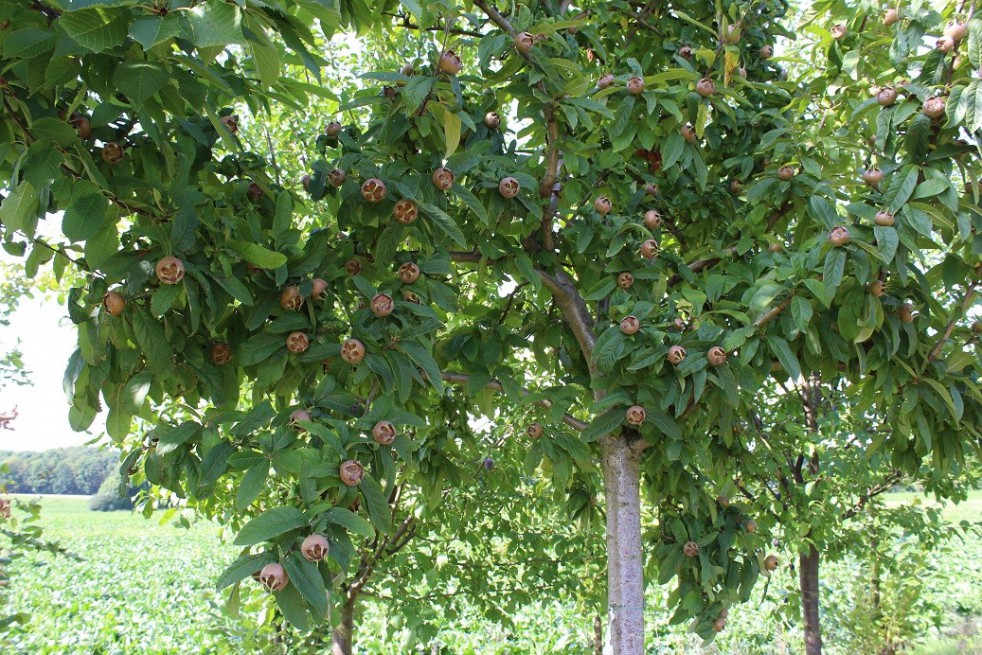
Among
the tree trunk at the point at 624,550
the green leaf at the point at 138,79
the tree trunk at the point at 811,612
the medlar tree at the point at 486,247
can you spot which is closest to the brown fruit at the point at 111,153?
the medlar tree at the point at 486,247

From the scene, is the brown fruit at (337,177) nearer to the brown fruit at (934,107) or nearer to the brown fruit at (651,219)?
the brown fruit at (651,219)

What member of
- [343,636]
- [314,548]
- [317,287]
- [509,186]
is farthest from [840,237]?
[343,636]

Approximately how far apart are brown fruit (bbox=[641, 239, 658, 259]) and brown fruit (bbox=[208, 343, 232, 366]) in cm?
116

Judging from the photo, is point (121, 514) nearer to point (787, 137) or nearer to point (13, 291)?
point (13, 291)

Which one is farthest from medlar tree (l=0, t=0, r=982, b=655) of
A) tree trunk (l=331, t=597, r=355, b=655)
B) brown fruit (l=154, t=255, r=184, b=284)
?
tree trunk (l=331, t=597, r=355, b=655)

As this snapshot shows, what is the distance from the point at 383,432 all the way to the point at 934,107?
1.48 metres

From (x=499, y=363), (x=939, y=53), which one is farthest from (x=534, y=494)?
(x=939, y=53)

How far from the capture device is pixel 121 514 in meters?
21.1

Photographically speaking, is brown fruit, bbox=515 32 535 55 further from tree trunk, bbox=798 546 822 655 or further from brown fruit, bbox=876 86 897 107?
tree trunk, bbox=798 546 822 655

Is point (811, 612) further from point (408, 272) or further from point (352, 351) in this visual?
point (352, 351)

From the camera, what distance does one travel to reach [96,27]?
1039 millimetres

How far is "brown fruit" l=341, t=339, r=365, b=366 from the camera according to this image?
5.17 ft

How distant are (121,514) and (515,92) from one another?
22.5m

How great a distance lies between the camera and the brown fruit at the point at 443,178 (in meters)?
1.77
